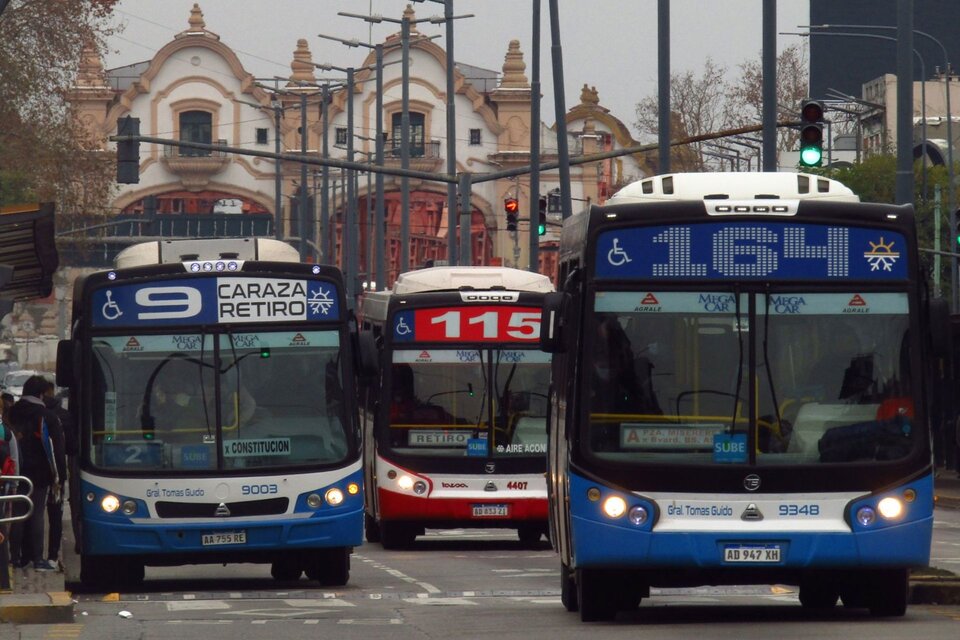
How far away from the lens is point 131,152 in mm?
39719

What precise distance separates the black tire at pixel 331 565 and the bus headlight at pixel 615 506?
5360 millimetres

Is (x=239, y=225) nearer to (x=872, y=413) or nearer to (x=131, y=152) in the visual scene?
(x=131, y=152)

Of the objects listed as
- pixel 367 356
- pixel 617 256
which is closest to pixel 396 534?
pixel 367 356

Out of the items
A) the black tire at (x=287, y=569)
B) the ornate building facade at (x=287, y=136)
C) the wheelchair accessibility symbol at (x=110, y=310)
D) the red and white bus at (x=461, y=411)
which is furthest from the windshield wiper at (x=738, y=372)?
the ornate building facade at (x=287, y=136)

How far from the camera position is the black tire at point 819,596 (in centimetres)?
1514

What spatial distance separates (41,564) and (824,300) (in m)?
8.50

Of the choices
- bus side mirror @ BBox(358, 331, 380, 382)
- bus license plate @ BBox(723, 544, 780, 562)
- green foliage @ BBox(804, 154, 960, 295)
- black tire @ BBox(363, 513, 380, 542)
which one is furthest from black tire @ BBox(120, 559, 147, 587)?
green foliage @ BBox(804, 154, 960, 295)

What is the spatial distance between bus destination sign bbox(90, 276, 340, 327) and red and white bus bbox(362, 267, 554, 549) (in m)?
5.93

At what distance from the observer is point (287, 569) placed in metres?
19.6

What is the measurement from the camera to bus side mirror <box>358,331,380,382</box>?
18406mm

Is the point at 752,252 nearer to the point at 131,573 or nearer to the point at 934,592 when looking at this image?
the point at 934,592

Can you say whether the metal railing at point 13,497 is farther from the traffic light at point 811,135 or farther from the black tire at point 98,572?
the traffic light at point 811,135

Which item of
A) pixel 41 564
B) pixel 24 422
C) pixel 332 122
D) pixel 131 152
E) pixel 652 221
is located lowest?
pixel 41 564

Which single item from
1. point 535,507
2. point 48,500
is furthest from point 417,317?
point 48,500
